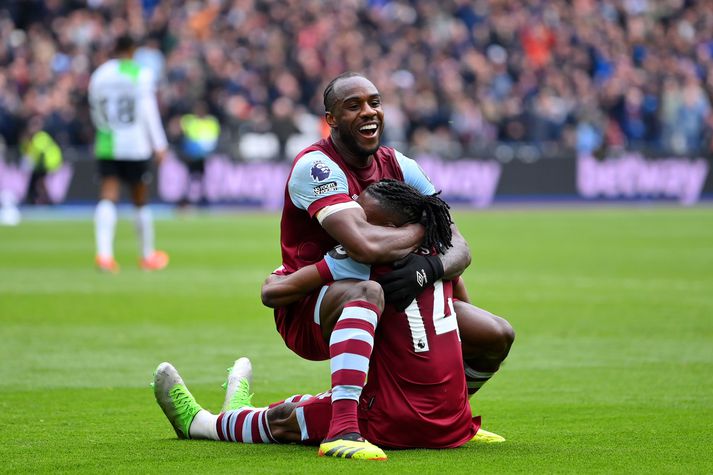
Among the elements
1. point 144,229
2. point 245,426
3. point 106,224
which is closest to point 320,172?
point 245,426

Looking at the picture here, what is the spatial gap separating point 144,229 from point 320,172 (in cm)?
969

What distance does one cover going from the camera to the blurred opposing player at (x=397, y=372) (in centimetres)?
556

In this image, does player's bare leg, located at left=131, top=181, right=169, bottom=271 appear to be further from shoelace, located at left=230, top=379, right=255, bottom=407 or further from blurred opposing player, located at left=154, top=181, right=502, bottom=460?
blurred opposing player, located at left=154, top=181, right=502, bottom=460

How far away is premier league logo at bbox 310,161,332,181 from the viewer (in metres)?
5.77

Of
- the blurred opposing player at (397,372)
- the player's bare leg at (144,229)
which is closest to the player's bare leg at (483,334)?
the blurred opposing player at (397,372)

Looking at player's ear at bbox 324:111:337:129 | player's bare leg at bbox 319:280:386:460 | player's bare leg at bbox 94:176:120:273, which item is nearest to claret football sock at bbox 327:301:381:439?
player's bare leg at bbox 319:280:386:460

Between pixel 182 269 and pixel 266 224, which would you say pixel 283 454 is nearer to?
pixel 182 269

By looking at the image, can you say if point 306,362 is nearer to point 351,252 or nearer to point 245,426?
point 245,426

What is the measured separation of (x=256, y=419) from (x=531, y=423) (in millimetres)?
1434

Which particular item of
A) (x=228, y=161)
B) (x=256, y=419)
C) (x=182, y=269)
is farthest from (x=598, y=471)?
(x=228, y=161)

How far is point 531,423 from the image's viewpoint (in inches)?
253

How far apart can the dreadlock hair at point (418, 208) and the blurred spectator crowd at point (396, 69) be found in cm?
2259

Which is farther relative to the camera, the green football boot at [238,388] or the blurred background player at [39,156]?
the blurred background player at [39,156]

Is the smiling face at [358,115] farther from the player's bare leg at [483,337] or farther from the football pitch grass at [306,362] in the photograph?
the football pitch grass at [306,362]
